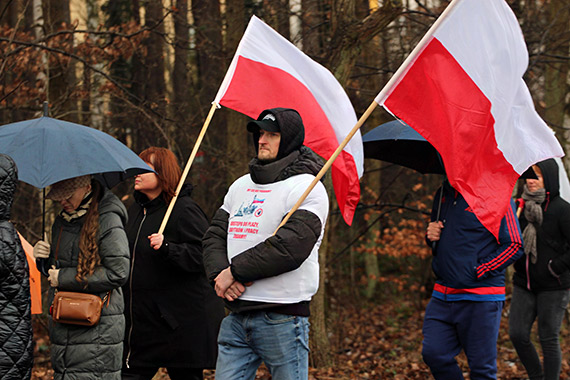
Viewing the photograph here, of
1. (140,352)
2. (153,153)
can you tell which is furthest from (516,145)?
(140,352)

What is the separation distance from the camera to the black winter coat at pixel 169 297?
215 inches

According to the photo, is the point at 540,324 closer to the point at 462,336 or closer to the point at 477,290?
the point at 462,336

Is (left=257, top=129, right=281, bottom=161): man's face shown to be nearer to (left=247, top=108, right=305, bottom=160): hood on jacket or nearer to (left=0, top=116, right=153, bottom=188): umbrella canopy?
(left=247, top=108, right=305, bottom=160): hood on jacket

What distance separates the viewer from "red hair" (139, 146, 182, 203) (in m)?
5.58

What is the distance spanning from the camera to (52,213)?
10.9 meters

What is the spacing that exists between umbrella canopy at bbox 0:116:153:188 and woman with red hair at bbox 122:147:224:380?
2.82ft

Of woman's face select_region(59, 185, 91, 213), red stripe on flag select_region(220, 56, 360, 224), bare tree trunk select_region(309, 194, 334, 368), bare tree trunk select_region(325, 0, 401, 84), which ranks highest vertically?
bare tree trunk select_region(325, 0, 401, 84)

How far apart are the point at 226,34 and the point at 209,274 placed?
20.5 feet

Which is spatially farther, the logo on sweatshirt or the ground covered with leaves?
the ground covered with leaves

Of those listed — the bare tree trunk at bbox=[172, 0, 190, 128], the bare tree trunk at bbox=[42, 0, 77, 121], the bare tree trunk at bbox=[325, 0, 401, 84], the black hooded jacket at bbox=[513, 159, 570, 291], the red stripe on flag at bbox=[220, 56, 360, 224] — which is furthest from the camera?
the bare tree trunk at bbox=[172, 0, 190, 128]

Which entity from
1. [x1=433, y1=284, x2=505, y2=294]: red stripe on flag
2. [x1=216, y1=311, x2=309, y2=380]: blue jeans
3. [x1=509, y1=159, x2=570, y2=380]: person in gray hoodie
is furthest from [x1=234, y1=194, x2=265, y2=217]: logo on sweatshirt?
[x1=509, y1=159, x2=570, y2=380]: person in gray hoodie

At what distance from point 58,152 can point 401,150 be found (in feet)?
9.20

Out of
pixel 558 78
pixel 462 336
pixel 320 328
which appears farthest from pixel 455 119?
pixel 558 78

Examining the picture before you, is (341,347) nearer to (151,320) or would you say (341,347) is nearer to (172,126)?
(172,126)
